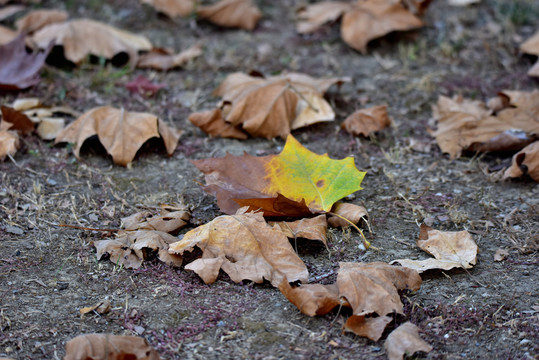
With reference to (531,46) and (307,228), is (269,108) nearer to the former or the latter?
(307,228)

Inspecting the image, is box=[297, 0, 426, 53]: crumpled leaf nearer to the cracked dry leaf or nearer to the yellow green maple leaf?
the yellow green maple leaf

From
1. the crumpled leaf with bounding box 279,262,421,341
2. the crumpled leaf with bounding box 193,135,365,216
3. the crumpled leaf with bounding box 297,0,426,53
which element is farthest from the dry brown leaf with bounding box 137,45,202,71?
the crumpled leaf with bounding box 279,262,421,341

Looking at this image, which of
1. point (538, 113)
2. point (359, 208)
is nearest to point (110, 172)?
point (359, 208)

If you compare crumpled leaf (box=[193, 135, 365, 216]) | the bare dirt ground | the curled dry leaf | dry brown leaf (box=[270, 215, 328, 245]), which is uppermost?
crumpled leaf (box=[193, 135, 365, 216])

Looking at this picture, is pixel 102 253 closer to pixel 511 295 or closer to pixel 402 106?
pixel 511 295

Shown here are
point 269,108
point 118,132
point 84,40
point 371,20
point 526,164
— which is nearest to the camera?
point 526,164

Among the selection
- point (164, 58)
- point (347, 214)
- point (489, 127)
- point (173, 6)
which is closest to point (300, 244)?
point (347, 214)

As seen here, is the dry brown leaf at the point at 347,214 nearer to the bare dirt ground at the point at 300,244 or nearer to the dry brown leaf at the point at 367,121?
the bare dirt ground at the point at 300,244
